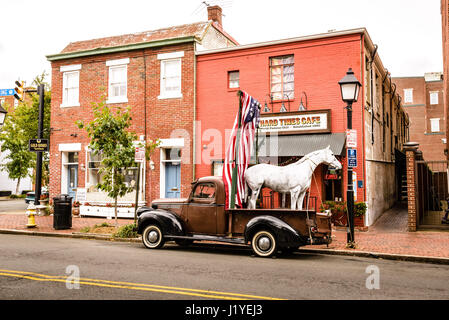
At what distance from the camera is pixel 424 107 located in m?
54.7

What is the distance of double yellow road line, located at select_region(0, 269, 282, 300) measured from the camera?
608cm

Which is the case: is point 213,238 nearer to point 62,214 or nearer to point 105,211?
point 62,214

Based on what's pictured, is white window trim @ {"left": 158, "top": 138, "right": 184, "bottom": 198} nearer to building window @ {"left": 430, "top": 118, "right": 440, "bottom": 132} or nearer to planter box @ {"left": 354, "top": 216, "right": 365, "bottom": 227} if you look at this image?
planter box @ {"left": 354, "top": 216, "right": 365, "bottom": 227}

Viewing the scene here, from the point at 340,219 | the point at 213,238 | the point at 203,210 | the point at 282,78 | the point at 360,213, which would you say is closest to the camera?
the point at 213,238

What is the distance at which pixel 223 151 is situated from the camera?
17.4 m

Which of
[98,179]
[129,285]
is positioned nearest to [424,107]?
[98,179]

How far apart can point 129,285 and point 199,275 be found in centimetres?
136

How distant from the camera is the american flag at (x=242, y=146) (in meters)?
Answer: 10.9

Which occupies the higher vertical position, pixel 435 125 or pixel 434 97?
pixel 434 97

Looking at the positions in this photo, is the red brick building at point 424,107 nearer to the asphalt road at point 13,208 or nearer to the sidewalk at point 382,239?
the sidewalk at point 382,239

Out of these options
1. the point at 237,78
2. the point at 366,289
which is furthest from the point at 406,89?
the point at 366,289

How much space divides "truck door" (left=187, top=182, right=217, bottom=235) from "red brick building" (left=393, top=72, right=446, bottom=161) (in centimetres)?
4935

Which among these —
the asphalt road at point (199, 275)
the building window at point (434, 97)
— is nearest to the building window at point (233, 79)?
the asphalt road at point (199, 275)

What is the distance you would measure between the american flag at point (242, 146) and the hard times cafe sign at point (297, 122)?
4503mm
